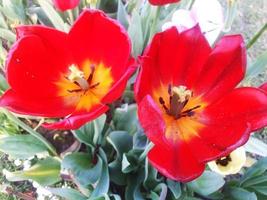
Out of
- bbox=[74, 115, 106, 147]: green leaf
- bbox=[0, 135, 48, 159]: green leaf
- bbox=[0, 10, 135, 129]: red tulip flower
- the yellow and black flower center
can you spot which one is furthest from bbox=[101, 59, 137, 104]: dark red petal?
bbox=[0, 135, 48, 159]: green leaf

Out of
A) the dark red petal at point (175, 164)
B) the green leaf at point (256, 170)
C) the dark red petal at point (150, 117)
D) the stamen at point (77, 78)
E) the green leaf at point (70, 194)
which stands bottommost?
the green leaf at point (70, 194)

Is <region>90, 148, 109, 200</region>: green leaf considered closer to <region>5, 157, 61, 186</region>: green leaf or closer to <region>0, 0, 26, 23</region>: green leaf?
<region>5, 157, 61, 186</region>: green leaf

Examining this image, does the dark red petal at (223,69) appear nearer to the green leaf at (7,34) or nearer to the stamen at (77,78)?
the stamen at (77,78)

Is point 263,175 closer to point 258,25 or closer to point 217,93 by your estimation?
point 217,93

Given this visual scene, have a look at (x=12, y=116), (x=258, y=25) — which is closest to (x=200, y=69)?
(x=12, y=116)

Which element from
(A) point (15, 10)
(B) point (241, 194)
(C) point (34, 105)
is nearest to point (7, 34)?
(A) point (15, 10)

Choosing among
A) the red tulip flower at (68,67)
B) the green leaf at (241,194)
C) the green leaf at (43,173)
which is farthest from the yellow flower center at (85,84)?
the green leaf at (241,194)
